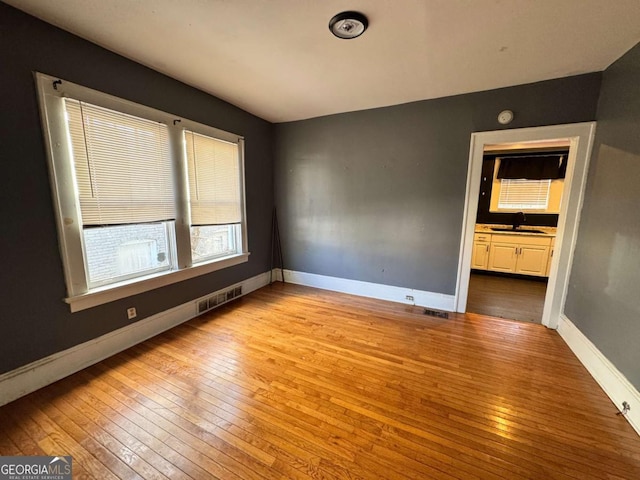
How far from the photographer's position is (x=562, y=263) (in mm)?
2740

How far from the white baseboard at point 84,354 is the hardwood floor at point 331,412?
9cm

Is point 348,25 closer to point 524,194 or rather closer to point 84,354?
point 84,354

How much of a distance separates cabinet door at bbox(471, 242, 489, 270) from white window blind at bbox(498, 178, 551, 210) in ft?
3.39

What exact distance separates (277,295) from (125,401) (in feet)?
7.25

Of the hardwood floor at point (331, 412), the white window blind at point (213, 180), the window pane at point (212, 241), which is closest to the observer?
the hardwood floor at point (331, 412)

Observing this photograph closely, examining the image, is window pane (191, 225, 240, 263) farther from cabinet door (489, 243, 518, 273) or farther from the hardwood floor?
cabinet door (489, 243, 518, 273)

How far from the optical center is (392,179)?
3469 millimetres

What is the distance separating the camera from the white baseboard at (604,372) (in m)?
1.65

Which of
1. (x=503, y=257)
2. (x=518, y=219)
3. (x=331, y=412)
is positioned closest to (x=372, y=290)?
(x=331, y=412)

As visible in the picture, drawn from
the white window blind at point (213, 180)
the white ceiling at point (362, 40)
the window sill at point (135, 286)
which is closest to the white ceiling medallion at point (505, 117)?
the white ceiling at point (362, 40)

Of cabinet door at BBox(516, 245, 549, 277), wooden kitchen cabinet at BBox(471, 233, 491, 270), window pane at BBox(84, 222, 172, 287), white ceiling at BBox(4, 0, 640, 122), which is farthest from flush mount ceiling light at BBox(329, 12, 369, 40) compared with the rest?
cabinet door at BBox(516, 245, 549, 277)

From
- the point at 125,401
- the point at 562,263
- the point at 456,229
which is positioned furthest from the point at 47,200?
the point at 562,263

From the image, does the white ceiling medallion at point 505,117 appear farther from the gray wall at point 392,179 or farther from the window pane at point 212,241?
the window pane at point 212,241

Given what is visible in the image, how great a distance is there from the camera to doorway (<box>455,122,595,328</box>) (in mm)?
2559
